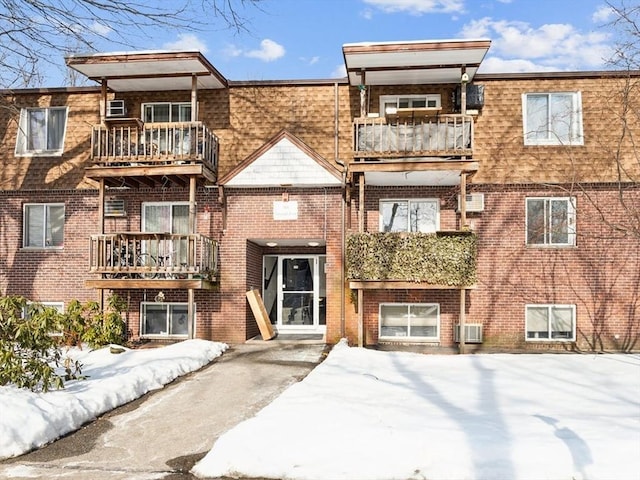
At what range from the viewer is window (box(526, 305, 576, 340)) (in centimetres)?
1443

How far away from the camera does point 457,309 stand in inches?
570

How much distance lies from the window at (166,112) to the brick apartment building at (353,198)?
1.4 inches

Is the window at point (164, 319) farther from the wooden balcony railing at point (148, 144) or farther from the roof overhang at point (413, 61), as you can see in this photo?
the roof overhang at point (413, 61)

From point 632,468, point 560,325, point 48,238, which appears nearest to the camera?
point 632,468

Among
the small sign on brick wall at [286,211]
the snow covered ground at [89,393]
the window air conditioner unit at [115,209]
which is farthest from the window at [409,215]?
the window air conditioner unit at [115,209]

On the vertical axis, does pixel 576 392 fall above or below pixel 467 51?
below

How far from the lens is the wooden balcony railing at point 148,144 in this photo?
14.0m

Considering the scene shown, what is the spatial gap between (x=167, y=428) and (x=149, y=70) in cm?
934

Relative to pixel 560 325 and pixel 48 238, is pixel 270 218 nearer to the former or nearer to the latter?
pixel 48 238

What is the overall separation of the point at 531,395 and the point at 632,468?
3171mm

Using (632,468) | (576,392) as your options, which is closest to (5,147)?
(576,392)

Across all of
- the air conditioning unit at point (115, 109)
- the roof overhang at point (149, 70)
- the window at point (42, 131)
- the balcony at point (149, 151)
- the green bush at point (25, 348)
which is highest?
the roof overhang at point (149, 70)

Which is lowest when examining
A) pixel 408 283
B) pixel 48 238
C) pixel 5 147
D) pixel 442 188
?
pixel 408 283

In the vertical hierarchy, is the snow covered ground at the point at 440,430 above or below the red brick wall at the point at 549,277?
below
